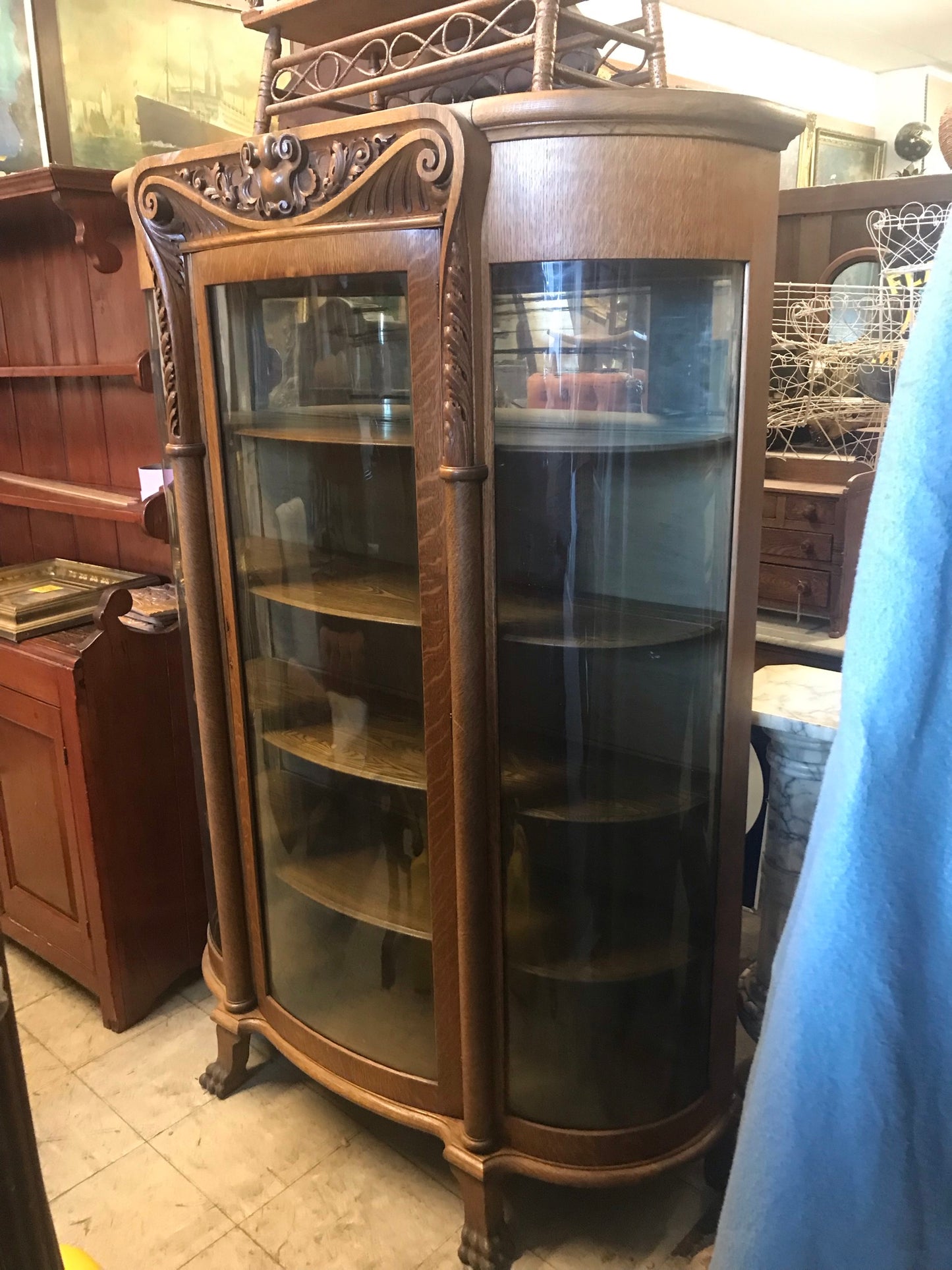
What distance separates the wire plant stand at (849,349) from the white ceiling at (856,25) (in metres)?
1.59

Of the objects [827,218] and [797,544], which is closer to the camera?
[797,544]

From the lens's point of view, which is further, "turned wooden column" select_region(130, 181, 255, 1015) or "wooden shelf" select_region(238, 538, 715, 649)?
"turned wooden column" select_region(130, 181, 255, 1015)

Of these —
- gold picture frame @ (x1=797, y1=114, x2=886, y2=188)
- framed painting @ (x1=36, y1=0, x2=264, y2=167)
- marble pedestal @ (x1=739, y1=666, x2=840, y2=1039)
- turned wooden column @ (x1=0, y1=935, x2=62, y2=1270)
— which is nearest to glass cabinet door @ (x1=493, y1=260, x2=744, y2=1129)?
marble pedestal @ (x1=739, y1=666, x2=840, y2=1039)

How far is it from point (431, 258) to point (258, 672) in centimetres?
67

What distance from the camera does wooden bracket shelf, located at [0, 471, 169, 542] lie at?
1674mm

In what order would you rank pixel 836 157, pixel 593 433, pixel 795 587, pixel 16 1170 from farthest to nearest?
pixel 836 157 → pixel 795 587 → pixel 593 433 → pixel 16 1170

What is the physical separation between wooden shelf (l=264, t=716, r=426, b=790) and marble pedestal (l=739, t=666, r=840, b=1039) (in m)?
0.45

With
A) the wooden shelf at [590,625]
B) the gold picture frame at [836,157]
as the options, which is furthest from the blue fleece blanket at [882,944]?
the gold picture frame at [836,157]

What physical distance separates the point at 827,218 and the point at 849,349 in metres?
0.72

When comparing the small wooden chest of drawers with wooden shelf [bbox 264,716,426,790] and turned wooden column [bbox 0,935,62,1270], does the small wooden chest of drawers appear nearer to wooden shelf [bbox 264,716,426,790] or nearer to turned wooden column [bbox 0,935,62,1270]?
wooden shelf [bbox 264,716,426,790]

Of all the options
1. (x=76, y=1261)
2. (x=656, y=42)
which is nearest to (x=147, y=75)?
(x=656, y=42)

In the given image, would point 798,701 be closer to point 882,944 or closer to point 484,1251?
point 882,944

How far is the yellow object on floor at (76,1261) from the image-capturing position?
27.5 inches

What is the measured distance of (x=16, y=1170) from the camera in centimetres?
43
